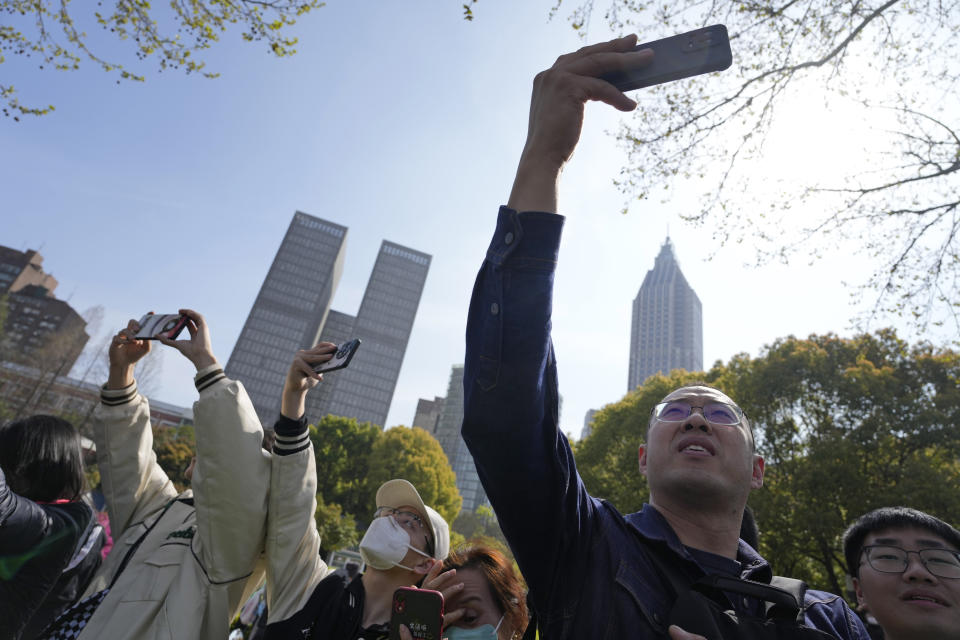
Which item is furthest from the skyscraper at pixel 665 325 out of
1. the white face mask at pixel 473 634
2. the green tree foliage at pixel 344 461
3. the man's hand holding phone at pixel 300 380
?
the white face mask at pixel 473 634

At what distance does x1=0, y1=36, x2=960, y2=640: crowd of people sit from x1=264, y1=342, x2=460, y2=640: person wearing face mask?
0.01m

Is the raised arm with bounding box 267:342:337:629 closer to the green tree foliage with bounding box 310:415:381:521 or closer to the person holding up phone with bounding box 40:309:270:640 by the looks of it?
the person holding up phone with bounding box 40:309:270:640

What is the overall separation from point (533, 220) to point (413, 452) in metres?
38.7

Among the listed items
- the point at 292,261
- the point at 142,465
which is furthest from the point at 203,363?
the point at 292,261

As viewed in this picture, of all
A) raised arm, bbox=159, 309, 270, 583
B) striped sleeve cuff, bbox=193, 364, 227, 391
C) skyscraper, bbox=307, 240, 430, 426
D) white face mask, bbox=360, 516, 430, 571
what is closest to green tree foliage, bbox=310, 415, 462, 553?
white face mask, bbox=360, 516, 430, 571

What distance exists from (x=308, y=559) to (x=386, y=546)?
0.40m

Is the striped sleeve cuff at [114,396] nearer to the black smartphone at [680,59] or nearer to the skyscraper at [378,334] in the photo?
the black smartphone at [680,59]

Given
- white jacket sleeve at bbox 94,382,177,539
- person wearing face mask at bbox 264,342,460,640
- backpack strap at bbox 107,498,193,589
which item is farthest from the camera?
white jacket sleeve at bbox 94,382,177,539

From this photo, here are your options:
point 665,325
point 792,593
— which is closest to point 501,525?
point 792,593

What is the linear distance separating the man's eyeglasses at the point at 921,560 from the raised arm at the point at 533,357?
6.13 feet

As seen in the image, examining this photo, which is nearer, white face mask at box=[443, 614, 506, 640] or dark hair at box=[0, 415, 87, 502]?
white face mask at box=[443, 614, 506, 640]

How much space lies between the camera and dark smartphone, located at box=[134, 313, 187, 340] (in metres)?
2.77

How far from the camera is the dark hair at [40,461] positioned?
8.82ft

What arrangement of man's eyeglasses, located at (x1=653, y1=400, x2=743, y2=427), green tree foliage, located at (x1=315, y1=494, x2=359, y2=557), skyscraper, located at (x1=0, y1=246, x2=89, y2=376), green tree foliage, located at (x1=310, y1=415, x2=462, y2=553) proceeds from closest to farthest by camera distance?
man's eyeglasses, located at (x1=653, y1=400, x2=743, y2=427) < green tree foliage, located at (x1=315, y1=494, x2=359, y2=557) < green tree foliage, located at (x1=310, y1=415, x2=462, y2=553) < skyscraper, located at (x1=0, y1=246, x2=89, y2=376)
